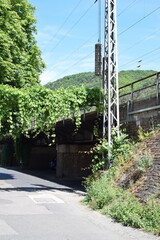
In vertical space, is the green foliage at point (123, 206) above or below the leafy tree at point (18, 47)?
below

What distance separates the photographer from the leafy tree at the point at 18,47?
745 inches

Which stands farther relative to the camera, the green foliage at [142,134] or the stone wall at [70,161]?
the stone wall at [70,161]

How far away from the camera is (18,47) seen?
69.1ft

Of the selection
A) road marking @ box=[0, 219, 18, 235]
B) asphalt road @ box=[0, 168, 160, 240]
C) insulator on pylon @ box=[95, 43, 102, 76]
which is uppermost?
insulator on pylon @ box=[95, 43, 102, 76]

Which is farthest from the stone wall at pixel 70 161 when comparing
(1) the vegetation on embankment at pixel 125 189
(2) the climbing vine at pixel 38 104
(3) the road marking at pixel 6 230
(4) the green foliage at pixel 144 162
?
(3) the road marking at pixel 6 230

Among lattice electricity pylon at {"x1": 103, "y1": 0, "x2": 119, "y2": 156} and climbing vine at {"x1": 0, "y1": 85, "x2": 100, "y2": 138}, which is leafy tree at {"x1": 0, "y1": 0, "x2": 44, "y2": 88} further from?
lattice electricity pylon at {"x1": 103, "y1": 0, "x2": 119, "y2": 156}

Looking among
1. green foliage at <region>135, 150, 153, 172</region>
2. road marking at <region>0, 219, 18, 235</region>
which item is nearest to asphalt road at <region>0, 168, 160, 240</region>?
road marking at <region>0, 219, 18, 235</region>

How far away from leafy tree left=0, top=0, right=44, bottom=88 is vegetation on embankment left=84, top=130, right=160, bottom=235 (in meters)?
8.60

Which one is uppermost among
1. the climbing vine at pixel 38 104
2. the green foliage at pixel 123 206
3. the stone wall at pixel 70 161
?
the climbing vine at pixel 38 104

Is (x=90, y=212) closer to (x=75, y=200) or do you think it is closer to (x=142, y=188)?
(x=142, y=188)

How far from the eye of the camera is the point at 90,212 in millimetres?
10734

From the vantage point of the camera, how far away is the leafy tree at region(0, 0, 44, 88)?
1892cm

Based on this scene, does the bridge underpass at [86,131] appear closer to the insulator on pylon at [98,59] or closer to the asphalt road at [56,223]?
the insulator on pylon at [98,59]

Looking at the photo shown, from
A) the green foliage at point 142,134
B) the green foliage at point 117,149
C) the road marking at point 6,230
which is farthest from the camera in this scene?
the green foliage at point 117,149
